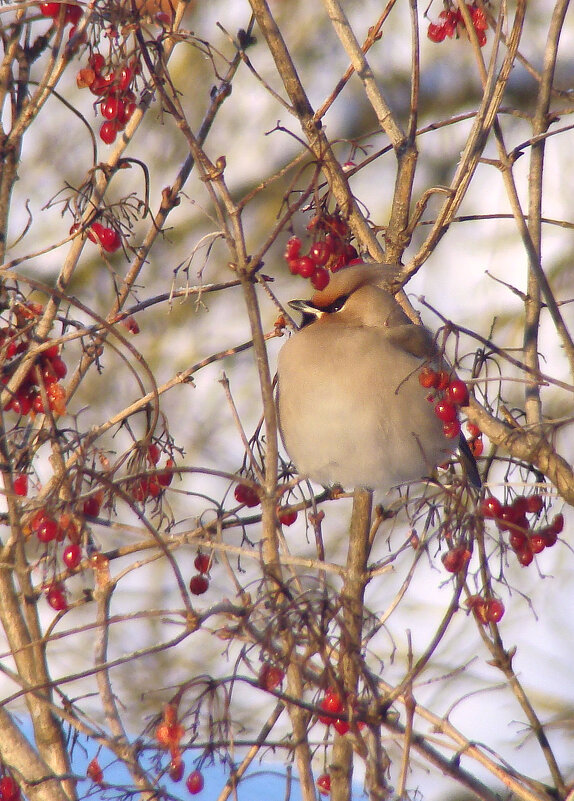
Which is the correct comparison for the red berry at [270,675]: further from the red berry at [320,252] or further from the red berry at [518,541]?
the red berry at [320,252]

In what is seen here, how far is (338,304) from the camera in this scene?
9.43 feet

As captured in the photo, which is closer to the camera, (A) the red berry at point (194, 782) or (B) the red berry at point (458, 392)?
(A) the red berry at point (194, 782)

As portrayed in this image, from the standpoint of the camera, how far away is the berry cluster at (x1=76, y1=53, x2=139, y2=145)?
2188 mm

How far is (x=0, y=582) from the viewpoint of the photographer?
89.5 inches

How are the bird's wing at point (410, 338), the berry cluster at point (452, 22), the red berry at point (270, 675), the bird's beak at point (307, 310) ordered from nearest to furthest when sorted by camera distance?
the red berry at point (270, 675) → the berry cluster at point (452, 22) → the bird's wing at point (410, 338) → the bird's beak at point (307, 310)

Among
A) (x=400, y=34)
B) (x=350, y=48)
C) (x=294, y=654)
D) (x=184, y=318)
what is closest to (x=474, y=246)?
(x=400, y=34)

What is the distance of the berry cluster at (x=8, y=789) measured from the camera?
182cm

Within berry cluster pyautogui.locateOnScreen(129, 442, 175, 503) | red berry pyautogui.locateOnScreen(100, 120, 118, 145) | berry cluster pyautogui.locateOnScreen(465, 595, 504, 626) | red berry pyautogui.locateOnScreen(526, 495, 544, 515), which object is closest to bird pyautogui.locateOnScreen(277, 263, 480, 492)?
red berry pyautogui.locateOnScreen(526, 495, 544, 515)

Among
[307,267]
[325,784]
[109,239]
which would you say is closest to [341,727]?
[325,784]

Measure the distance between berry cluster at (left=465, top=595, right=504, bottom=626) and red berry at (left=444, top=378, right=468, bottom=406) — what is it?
405 mm

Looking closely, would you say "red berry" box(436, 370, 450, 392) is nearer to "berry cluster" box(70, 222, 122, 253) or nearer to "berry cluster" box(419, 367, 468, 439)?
"berry cluster" box(419, 367, 468, 439)

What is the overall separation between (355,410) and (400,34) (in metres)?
3.04

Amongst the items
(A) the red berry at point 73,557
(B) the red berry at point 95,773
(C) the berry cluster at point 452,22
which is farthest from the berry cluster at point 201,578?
(C) the berry cluster at point 452,22

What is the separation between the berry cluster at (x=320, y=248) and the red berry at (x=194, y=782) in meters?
1.00
